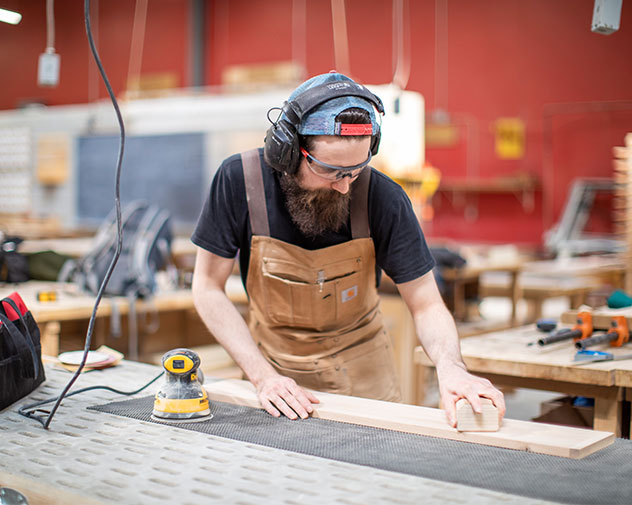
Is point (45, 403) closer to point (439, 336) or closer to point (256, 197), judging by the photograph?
point (256, 197)

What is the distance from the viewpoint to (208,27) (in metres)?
11.1

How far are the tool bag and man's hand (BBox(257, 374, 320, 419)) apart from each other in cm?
53

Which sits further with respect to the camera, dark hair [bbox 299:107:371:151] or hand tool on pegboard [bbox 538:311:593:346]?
hand tool on pegboard [bbox 538:311:593:346]

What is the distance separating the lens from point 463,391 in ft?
5.10

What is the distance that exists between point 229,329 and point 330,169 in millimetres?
494

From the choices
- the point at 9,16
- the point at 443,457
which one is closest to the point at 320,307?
the point at 443,457

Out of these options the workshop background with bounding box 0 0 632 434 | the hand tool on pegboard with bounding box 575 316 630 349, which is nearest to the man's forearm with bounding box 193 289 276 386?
the hand tool on pegboard with bounding box 575 316 630 349

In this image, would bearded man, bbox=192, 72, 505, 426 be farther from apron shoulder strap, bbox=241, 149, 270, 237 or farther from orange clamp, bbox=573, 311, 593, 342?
orange clamp, bbox=573, 311, 593, 342

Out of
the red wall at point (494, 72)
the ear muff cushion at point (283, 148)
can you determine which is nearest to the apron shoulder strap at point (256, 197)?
the ear muff cushion at point (283, 148)

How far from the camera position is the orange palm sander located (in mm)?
1553

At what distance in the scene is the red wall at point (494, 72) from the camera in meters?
8.38

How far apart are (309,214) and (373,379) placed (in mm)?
551

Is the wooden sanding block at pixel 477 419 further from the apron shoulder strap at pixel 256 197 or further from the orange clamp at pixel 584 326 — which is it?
the orange clamp at pixel 584 326

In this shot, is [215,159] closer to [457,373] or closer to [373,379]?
[373,379]
